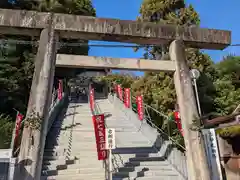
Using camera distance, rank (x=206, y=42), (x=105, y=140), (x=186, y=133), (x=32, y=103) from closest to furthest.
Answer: (x=32, y=103) → (x=186, y=133) → (x=105, y=140) → (x=206, y=42)

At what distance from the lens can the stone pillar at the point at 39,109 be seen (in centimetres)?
434

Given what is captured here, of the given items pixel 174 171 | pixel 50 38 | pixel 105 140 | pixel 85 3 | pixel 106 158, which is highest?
pixel 85 3

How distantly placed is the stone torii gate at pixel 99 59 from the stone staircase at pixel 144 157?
4.60ft

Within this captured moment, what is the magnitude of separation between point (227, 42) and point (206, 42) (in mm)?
666

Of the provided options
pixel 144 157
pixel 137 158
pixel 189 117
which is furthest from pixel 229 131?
pixel 137 158

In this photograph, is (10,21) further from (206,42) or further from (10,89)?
(10,89)

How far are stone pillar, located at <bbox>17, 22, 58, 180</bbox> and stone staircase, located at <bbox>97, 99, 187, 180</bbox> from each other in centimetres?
247

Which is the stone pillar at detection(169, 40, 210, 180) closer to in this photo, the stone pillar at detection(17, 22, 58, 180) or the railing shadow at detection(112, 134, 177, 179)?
the railing shadow at detection(112, 134, 177, 179)

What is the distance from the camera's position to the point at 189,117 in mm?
5277

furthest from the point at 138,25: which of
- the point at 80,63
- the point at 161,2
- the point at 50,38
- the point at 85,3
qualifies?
the point at 85,3

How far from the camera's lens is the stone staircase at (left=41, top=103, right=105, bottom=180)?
234 inches

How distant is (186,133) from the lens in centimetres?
519

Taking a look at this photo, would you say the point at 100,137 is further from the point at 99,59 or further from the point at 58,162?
the point at 99,59

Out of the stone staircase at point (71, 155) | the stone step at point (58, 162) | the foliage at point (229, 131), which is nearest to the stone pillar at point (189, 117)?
the foliage at point (229, 131)
